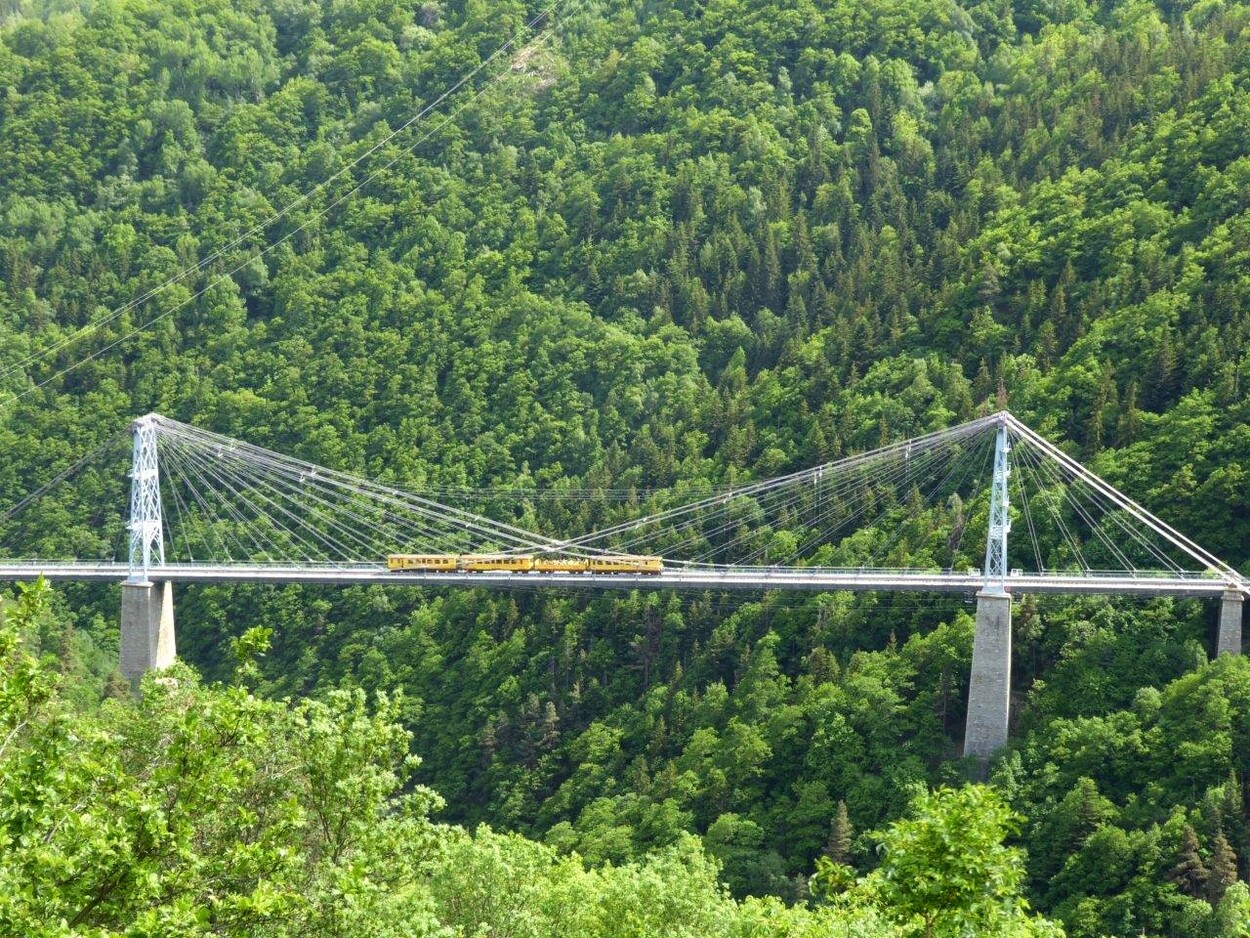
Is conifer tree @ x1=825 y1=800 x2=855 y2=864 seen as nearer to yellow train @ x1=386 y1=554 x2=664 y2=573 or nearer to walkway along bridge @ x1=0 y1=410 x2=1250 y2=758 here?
walkway along bridge @ x1=0 y1=410 x2=1250 y2=758

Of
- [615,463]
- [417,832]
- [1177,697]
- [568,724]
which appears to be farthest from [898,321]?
[417,832]

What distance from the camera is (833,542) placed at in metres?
67.1

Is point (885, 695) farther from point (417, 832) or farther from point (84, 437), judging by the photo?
point (84, 437)

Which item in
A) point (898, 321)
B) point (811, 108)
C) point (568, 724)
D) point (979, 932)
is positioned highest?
point (811, 108)

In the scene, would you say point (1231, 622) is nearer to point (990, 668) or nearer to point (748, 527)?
point (990, 668)

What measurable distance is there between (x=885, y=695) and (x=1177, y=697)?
26.7 feet

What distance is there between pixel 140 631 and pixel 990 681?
2789 centimetres

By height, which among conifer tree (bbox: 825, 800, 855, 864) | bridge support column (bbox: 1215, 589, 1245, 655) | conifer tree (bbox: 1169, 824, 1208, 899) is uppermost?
bridge support column (bbox: 1215, 589, 1245, 655)

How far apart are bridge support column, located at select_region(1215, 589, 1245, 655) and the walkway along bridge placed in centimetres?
5

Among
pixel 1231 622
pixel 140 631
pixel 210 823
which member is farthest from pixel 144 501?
pixel 210 823

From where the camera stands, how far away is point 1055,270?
2977 inches

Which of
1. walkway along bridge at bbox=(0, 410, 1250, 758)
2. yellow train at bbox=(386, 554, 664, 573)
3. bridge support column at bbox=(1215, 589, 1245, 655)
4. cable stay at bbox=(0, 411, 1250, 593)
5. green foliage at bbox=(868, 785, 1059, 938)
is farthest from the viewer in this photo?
yellow train at bbox=(386, 554, 664, 573)

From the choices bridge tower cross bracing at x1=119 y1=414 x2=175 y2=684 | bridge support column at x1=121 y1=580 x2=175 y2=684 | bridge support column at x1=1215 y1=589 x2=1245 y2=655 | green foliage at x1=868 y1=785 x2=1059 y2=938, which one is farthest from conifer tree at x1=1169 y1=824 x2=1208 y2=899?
bridge support column at x1=121 y1=580 x2=175 y2=684

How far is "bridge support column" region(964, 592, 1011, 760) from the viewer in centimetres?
5375
